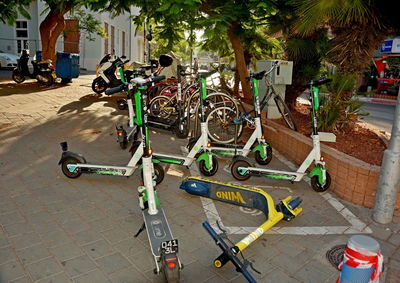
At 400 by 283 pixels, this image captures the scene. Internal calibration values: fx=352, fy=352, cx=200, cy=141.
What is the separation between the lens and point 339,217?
406cm

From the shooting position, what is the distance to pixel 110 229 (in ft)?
11.7

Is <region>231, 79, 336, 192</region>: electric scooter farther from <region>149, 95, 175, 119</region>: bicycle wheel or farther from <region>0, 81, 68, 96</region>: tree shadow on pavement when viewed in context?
<region>0, 81, 68, 96</region>: tree shadow on pavement

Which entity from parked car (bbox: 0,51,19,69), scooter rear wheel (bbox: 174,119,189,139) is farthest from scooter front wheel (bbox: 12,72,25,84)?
scooter rear wheel (bbox: 174,119,189,139)

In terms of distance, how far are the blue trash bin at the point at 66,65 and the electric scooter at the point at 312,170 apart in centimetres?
1127

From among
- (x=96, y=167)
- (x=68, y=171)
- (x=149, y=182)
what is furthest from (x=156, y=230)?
(x=68, y=171)

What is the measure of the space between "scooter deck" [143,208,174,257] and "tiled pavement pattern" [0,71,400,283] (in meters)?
0.23

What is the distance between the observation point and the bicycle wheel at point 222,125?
6562mm

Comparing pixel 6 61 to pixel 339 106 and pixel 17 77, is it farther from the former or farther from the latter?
pixel 339 106

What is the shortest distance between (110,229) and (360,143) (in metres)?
4.37

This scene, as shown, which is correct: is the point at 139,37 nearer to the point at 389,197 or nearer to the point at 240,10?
the point at 240,10

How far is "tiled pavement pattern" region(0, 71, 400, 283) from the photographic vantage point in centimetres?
293

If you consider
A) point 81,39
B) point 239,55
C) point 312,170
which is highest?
point 81,39

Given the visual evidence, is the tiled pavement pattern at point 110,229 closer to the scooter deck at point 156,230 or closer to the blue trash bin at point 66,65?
the scooter deck at point 156,230

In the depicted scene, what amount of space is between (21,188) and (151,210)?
2.09 m
